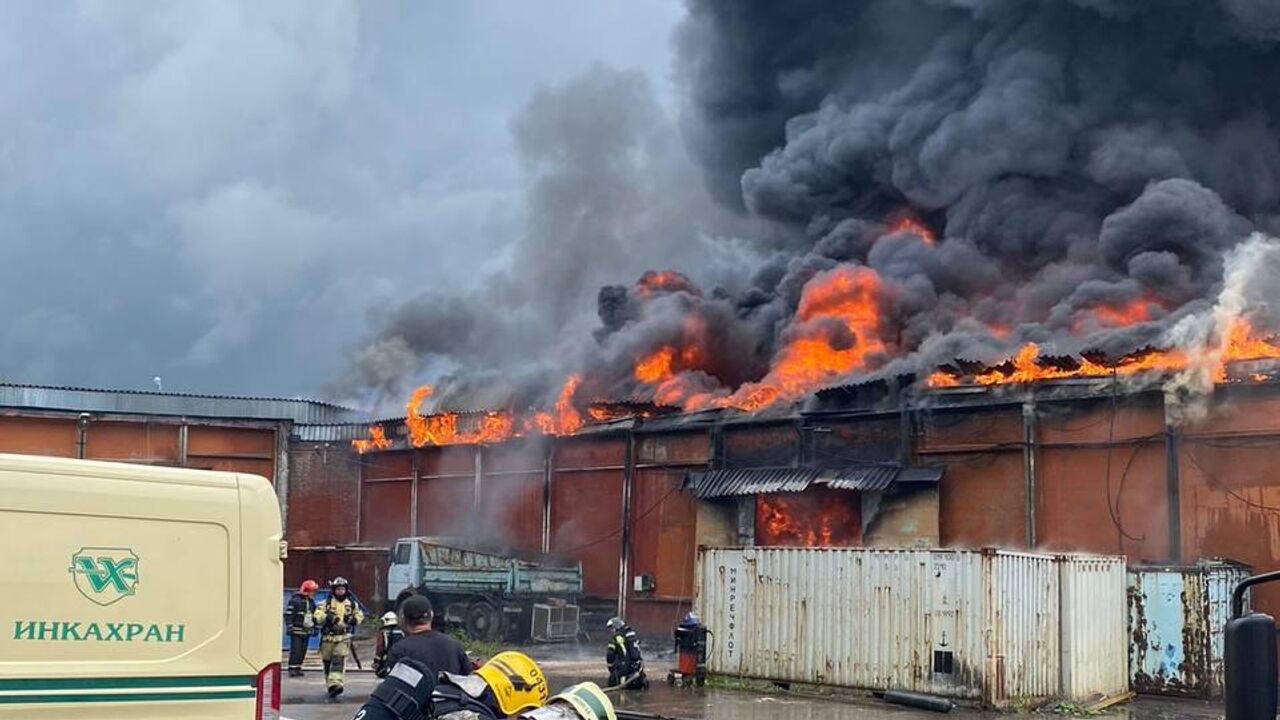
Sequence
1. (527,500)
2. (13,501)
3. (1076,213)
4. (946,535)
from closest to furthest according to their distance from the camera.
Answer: (13,501) → (946,535) → (527,500) → (1076,213)

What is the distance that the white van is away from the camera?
17.7ft

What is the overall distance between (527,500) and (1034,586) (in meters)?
17.1

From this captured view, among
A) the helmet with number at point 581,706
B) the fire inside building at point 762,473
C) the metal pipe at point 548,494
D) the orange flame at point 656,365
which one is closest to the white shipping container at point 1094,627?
the fire inside building at point 762,473

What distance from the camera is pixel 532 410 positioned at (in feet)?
105

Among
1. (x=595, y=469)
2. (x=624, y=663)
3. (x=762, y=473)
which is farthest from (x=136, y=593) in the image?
(x=595, y=469)

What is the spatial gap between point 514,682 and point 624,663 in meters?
11.4

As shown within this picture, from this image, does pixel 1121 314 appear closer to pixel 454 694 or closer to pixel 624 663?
pixel 624 663

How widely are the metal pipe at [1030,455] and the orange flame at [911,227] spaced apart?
15.2 meters

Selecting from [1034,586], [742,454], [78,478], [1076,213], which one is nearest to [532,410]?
[742,454]

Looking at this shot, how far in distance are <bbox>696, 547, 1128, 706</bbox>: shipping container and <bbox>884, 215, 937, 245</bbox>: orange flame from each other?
823 inches

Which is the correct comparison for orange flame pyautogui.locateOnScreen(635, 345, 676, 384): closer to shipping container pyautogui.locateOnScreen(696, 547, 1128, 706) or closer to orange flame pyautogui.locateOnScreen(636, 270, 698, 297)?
orange flame pyautogui.locateOnScreen(636, 270, 698, 297)

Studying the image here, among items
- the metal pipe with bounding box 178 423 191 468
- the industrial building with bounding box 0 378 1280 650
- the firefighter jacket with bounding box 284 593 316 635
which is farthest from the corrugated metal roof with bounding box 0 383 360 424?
the firefighter jacket with bounding box 284 593 316 635

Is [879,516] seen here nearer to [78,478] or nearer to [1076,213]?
[1076,213]

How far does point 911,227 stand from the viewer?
37.3 m
